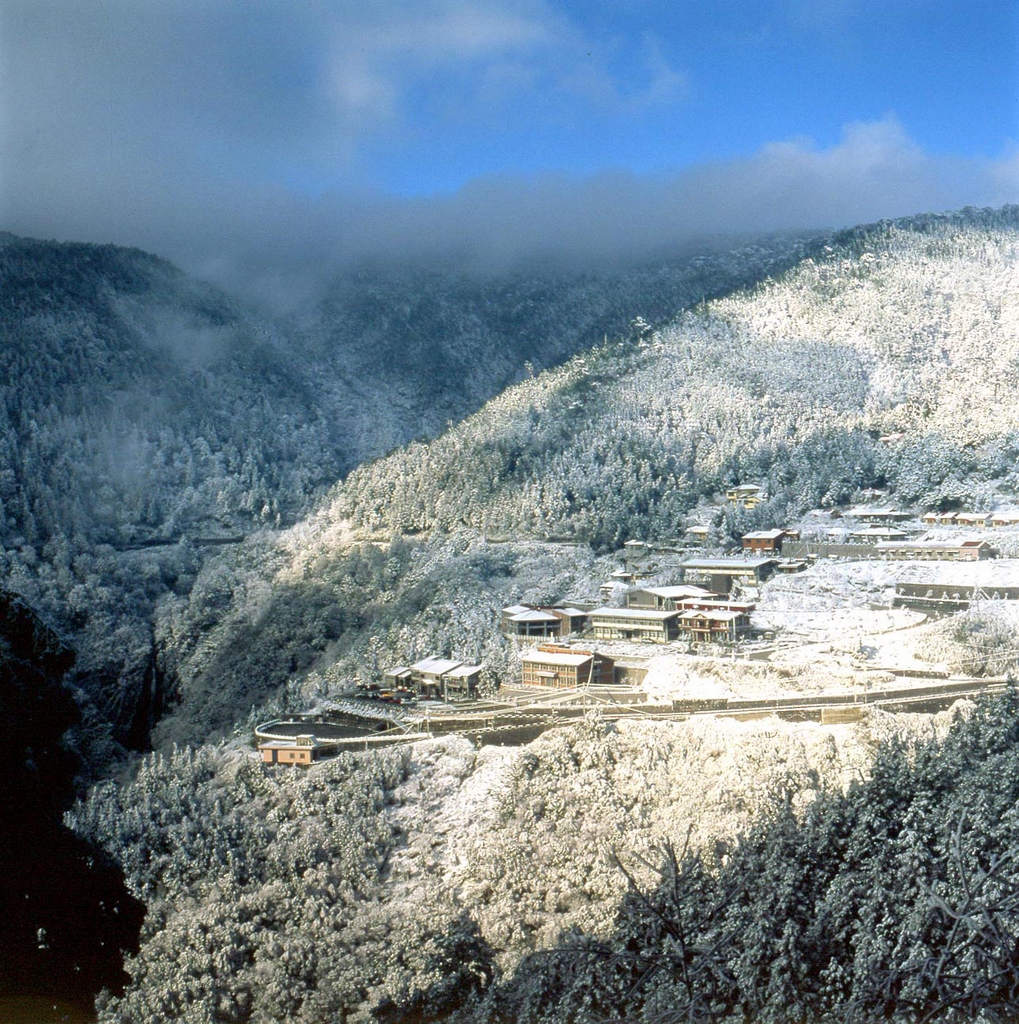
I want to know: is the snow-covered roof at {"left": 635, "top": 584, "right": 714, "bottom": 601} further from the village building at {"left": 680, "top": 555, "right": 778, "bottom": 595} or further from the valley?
the village building at {"left": 680, "top": 555, "right": 778, "bottom": 595}

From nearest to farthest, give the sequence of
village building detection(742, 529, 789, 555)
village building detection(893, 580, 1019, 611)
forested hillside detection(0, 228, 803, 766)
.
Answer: village building detection(893, 580, 1019, 611) → village building detection(742, 529, 789, 555) → forested hillside detection(0, 228, 803, 766)

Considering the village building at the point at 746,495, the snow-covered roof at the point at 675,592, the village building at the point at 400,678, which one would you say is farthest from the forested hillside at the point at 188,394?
the village building at the point at 746,495

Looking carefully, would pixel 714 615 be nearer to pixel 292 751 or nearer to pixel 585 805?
pixel 585 805

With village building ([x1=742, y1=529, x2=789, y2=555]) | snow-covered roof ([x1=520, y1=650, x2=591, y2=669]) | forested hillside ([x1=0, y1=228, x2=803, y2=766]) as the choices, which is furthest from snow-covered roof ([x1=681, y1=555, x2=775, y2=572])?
forested hillside ([x1=0, y1=228, x2=803, y2=766])

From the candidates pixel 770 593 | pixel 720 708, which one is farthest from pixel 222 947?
pixel 770 593

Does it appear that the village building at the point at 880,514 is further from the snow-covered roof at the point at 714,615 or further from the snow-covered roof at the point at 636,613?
the snow-covered roof at the point at 636,613
